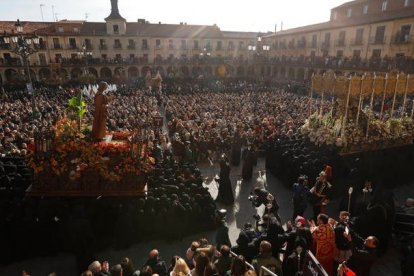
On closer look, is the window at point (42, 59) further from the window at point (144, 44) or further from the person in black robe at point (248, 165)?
the person in black robe at point (248, 165)

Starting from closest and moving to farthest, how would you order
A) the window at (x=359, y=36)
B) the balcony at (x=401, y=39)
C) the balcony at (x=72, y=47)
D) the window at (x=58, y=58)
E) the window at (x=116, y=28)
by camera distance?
the balcony at (x=401, y=39) → the window at (x=359, y=36) → the window at (x=58, y=58) → the balcony at (x=72, y=47) → the window at (x=116, y=28)

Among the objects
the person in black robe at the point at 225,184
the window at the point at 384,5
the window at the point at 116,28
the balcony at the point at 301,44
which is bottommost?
the person in black robe at the point at 225,184

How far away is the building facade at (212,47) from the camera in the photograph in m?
33.5

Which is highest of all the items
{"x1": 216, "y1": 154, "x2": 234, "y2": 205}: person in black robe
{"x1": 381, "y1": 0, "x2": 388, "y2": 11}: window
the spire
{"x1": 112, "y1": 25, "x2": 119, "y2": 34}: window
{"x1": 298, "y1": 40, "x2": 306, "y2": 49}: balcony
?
the spire

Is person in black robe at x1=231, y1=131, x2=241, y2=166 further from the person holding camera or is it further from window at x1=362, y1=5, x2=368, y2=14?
window at x1=362, y1=5, x2=368, y2=14

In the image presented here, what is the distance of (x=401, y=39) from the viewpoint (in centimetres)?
3052

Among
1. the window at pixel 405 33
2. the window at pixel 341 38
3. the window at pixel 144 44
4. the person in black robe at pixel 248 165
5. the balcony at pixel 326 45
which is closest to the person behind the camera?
the person in black robe at pixel 248 165

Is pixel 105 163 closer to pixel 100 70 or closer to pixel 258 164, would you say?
pixel 258 164

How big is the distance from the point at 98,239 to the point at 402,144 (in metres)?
13.2

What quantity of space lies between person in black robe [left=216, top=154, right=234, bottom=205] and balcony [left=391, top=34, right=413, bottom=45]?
29.8 meters

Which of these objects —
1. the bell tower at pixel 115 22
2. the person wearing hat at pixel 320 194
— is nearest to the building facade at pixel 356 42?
the person wearing hat at pixel 320 194

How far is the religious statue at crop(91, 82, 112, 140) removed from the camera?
907 cm

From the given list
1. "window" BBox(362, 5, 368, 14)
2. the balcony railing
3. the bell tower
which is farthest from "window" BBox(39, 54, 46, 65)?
"window" BBox(362, 5, 368, 14)

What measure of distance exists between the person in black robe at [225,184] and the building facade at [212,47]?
26.5m
